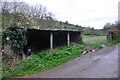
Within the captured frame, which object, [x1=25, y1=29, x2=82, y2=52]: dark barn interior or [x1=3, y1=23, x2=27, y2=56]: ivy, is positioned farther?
[x1=25, y1=29, x2=82, y2=52]: dark barn interior

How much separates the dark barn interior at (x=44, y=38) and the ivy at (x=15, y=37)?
128cm

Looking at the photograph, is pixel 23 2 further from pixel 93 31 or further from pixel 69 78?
pixel 93 31

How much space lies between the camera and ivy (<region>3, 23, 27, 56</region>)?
7.99 meters

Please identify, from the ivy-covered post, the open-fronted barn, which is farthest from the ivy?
the open-fronted barn

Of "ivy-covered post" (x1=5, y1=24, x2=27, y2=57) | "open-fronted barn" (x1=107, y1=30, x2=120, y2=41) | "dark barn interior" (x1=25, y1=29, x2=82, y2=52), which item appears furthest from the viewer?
"open-fronted barn" (x1=107, y1=30, x2=120, y2=41)

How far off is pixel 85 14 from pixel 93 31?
3.03 meters

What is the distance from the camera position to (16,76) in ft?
21.8

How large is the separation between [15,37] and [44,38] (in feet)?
14.1

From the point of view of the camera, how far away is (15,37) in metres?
8.08

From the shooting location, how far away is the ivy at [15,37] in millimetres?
7992

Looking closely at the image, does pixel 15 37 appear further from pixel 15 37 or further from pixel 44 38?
pixel 44 38

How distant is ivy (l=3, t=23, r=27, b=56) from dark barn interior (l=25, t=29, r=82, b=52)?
1279 millimetres

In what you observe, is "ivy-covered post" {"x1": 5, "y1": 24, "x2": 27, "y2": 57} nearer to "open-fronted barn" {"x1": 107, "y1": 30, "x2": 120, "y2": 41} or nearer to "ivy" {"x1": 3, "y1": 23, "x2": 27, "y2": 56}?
"ivy" {"x1": 3, "y1": 23, "x2": 27, "y2": 56}

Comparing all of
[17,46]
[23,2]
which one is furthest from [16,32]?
[23,2]
